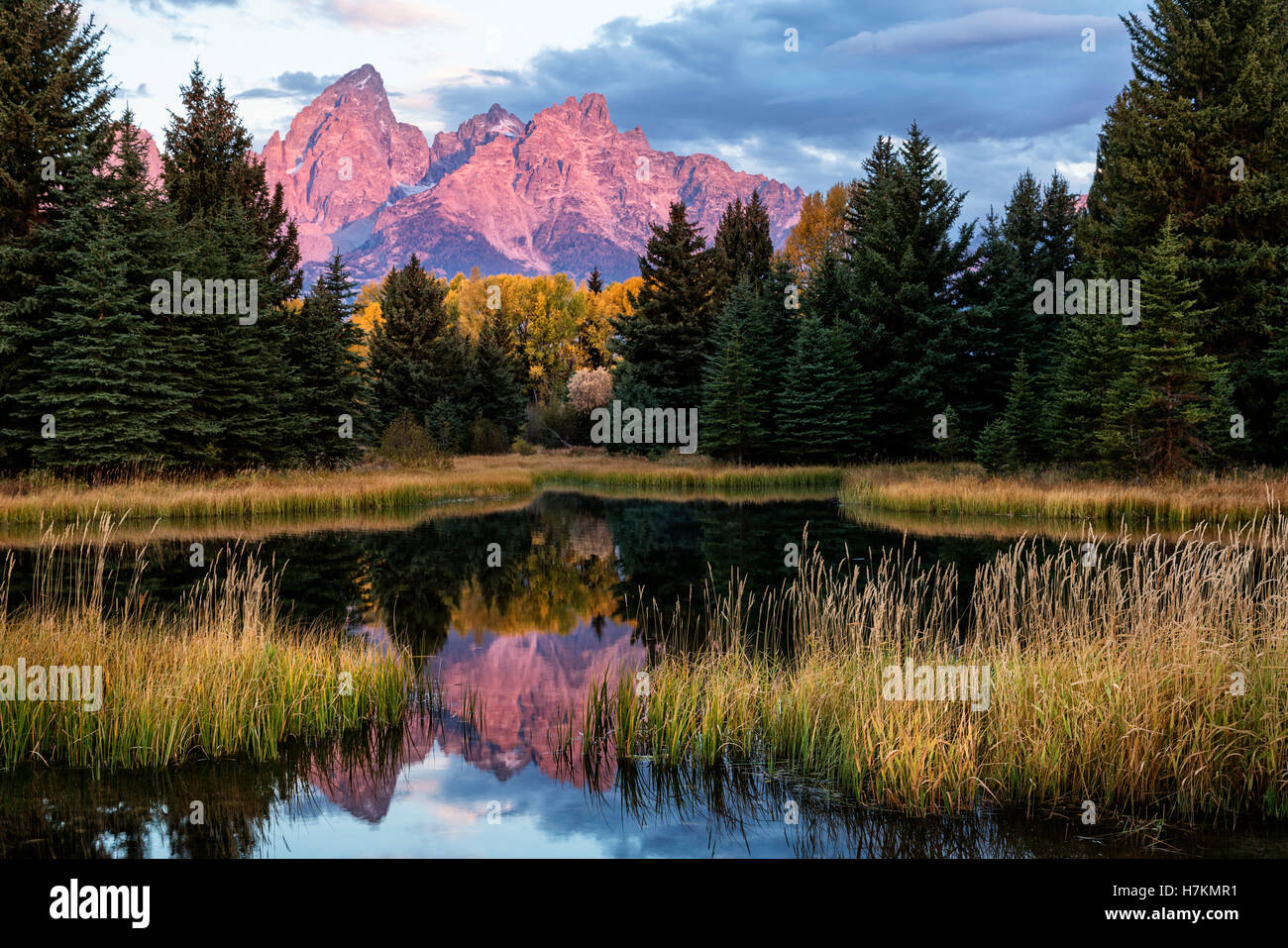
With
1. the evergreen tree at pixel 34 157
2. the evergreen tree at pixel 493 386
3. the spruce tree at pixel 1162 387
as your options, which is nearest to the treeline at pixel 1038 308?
the spruce tree at pixel 1162 387

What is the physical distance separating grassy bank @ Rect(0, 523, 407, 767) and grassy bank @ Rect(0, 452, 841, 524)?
11.1 m

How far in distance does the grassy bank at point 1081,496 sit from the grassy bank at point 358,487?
689 centimetres

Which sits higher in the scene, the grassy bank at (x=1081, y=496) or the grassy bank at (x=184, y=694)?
the grassy bank at (x=1081, y=496)

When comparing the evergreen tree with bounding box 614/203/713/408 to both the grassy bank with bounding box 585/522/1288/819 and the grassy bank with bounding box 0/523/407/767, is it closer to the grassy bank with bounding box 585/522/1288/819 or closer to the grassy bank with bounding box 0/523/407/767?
the grassy bank with bounding box 0/523/407/767

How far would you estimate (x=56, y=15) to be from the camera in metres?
29.0

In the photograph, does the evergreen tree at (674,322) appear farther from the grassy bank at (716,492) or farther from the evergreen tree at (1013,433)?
the evergreen tree at (1013,433)

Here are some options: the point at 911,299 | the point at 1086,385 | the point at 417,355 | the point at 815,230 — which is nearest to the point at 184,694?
the point at 1086,385

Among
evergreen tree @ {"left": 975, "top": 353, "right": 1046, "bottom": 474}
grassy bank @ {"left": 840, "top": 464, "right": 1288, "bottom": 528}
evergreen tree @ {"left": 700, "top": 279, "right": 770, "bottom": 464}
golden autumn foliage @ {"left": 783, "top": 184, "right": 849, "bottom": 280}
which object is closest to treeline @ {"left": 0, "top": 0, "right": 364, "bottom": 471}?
evergreen tree @ {"left": 700, "top": 279, "right": 770, "bottom": 464}

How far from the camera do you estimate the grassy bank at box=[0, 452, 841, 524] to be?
2275cm

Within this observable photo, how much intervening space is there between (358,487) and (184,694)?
2258cm

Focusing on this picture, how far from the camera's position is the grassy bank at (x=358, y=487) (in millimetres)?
22750
